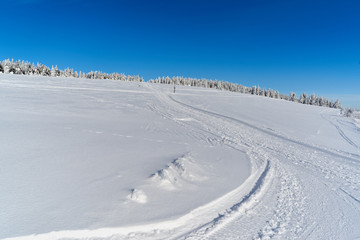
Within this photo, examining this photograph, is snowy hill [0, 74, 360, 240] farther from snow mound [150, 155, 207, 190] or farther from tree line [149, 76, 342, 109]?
tree line [149, 76, 342, 109]

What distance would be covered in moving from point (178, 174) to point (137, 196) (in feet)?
4.63

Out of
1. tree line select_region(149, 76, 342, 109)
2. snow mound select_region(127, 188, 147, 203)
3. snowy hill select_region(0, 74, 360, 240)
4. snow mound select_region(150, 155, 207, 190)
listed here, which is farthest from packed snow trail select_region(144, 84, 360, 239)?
tree line select_region(149, 76, 342, 109)

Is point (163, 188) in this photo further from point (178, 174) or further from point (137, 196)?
point (178, 174)

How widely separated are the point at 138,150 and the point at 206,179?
8.25 feet

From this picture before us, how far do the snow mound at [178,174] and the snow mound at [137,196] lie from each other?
576 mm

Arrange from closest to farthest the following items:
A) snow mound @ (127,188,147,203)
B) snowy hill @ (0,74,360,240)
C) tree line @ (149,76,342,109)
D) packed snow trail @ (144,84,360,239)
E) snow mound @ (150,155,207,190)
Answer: snowy hill @ (0,74,360,240) < packed snow trail @ (144,84,360,239) < snow mound @ (127,188,147,203) < snow mound @ (150,155,207,190) < tree line @ (149,76,342,109)

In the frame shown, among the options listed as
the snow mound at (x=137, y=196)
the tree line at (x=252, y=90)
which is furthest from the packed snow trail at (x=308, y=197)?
the tree line at (x=252, y=90)

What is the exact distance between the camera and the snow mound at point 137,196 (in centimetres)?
385

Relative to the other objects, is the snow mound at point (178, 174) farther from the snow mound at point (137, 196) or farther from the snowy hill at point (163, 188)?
the snow mound at point (137, 196)

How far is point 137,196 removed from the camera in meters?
3.91

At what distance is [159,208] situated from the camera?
3701 mm

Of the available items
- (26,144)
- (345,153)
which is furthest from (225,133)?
(26,144)

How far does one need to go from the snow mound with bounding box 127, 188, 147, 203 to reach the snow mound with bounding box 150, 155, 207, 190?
1.89 ft

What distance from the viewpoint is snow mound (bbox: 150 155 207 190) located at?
4617mm
